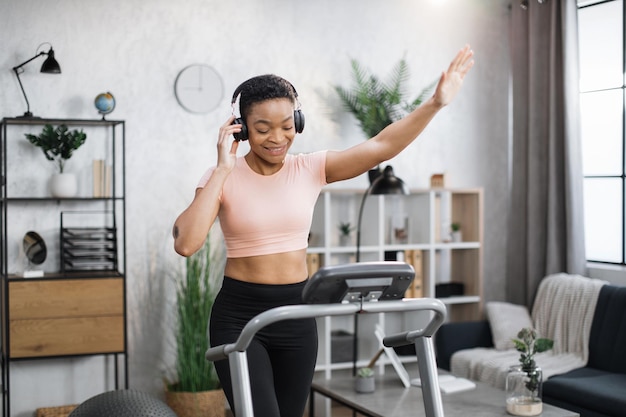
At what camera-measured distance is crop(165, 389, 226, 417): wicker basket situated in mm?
4602

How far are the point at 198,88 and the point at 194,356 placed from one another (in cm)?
159

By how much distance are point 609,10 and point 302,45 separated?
76.7 inches

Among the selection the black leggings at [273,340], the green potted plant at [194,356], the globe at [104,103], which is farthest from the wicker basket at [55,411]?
the black leggings at [273,340]

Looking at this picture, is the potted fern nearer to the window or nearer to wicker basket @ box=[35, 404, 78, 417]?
the window

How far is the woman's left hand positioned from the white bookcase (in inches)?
104

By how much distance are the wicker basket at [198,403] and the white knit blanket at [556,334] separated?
4.66ft

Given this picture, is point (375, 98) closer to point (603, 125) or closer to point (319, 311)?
point (603, 125)

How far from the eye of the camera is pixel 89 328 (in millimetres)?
4426

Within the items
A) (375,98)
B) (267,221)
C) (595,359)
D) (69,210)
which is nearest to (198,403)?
(69,210)

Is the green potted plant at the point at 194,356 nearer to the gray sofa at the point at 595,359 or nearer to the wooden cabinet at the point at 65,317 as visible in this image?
the wooden cabinet at the point at 65,317

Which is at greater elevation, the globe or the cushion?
the globe

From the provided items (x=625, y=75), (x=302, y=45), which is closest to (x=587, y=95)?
(x=625, y=75)

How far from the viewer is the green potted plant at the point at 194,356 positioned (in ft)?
15.1

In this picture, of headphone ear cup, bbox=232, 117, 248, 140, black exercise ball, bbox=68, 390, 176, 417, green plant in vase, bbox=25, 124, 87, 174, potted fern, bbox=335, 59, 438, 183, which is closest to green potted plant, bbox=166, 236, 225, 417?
green plant in vase, bbox=25, 124, 87, 174
